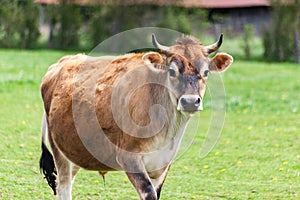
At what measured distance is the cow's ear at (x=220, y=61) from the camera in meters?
6.78

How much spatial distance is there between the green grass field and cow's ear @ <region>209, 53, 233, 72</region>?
211 centimetres

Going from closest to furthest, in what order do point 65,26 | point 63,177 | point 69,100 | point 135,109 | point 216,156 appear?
1. point 135,109
2. point 69,100
3. point 63,177
4. point 216,156
5. point 65,26

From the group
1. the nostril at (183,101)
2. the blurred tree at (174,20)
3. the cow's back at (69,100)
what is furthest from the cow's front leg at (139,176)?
the blurred tree at (174,20)

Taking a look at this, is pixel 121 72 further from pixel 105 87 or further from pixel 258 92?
pixel 258 92

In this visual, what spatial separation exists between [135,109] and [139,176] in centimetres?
68

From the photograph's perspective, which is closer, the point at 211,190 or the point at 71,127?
the point at 71,127

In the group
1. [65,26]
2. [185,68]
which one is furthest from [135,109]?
[65,26]

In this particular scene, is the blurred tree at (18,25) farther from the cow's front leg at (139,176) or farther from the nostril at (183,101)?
the nostril at (183,101)

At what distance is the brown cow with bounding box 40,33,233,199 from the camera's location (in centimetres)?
627

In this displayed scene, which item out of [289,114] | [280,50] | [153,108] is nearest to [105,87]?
[153,108]

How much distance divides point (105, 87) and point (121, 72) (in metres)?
0.22

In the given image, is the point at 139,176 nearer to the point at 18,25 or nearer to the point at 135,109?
the point at 135,109

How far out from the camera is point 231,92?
18.9 meters

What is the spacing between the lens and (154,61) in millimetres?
6504
